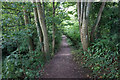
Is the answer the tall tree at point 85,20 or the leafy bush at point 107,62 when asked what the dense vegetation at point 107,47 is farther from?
the tall tree at point 85,20

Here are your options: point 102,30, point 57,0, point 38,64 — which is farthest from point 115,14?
point 38,64

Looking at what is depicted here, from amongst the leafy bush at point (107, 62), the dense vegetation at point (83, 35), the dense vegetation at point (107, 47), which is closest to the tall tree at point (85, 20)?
the dense vegetation at point (83, 35)

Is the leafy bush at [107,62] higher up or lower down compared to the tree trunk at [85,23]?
lower down

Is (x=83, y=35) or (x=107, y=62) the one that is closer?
(x=107, y=62)

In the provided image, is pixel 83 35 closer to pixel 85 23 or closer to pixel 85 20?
pixel 85 23

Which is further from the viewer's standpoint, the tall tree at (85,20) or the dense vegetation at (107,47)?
the tall tree at (85,20)

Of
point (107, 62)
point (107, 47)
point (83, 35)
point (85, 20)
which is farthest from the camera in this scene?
point (83, 35)

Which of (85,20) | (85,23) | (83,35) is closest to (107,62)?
(83,35)

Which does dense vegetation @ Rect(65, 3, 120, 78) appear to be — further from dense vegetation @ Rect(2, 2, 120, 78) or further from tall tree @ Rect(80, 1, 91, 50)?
tall tree @ Rect(80, 1, 91, 50)

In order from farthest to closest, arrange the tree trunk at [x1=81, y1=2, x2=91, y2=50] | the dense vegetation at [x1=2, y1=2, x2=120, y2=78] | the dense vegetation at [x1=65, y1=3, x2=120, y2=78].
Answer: the tree trunk at [x1=81, y1=2, x2=91, y2=50] < the dense vegetation at [x1=65, y1=3, x2=120, y2=78] < the dense vegetation at [x1=2, y1=2, x2=120, y2=78]

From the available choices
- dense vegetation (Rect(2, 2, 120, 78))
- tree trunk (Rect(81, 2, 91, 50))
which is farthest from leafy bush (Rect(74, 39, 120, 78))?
tree trunk (Rect(81, 2, 91, 50))

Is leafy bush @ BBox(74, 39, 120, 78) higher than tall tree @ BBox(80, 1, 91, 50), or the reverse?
tall tree @ BBox(80, 1, 91, 50)

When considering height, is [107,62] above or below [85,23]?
below

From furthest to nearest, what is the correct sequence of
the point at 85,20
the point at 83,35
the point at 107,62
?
1. the point at 83,35
2. the point at 85,20
3. the point at 107,62
